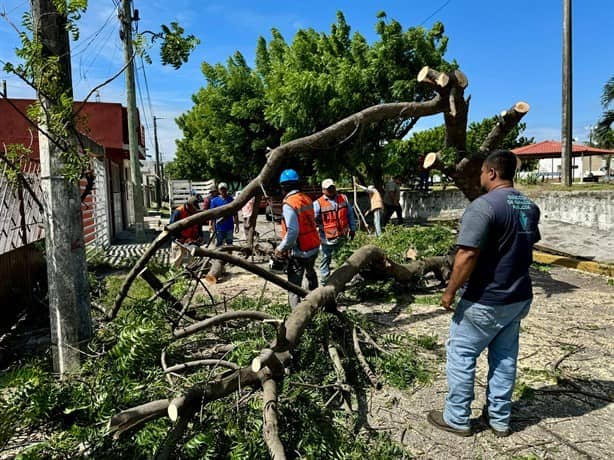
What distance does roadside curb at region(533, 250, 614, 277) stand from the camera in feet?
25.7

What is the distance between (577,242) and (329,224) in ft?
21.6

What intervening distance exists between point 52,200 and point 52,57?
1089mm

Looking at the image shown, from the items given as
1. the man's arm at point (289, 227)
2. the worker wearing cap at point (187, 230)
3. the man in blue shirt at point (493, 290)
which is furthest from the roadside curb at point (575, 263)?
the worker wearing cap at point (187, 230)

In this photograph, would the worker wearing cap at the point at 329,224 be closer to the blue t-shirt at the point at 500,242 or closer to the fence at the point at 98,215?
the blue t-shirt at the point at 500,242

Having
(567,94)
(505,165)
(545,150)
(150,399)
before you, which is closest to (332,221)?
(505,165)

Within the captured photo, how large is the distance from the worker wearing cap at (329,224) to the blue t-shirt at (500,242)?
4231mm

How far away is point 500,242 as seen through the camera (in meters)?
2.92

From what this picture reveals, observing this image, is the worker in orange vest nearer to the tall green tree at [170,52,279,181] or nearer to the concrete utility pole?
the concrete utility pole

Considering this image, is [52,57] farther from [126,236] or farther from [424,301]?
[126,236]

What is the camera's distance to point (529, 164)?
3145cm

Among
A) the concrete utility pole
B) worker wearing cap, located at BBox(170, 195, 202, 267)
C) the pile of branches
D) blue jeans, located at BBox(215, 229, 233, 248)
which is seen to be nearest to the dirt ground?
the pile of branches

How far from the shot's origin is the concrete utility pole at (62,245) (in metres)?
3.59

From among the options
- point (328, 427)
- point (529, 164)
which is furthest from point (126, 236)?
point (529, 164)

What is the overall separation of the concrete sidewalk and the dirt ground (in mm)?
3190
